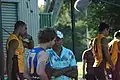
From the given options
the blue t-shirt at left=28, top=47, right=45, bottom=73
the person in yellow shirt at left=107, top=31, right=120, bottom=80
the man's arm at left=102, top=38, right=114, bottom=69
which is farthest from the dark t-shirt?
the blue t-shirt at left=28, top=47, right=45, bottom=73

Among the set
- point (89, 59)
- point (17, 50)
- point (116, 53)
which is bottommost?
point (89, 59)

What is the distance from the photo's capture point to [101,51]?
1017 cm

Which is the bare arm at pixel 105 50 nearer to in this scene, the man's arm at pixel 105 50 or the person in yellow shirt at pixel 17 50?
the man's arm at pixel 105 50

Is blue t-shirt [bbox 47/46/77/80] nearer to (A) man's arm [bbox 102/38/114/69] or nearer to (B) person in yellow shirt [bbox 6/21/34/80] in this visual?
(B) person in yellow shirt [bbox 6/21/34/80]

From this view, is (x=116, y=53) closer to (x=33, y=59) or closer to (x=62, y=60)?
(x=62, y=60)

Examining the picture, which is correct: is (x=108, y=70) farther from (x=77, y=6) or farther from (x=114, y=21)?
(x=114, y=21)

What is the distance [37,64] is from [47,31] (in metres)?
0.46

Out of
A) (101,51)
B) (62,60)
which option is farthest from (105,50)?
(62,60)

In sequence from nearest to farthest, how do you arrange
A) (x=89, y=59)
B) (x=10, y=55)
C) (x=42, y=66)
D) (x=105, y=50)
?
1. (x=42, y=66)
2. (x=10, y=55)
3. (x=105, y=50)
4. (x=89, y=59)

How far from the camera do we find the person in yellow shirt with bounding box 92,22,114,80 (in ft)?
33.0

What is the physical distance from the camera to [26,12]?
1450 centimetres

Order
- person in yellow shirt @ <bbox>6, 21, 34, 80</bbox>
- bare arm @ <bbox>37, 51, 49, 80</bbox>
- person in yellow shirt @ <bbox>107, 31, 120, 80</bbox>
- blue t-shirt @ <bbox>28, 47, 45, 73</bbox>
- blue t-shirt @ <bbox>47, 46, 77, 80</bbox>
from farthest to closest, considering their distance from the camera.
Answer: person in yellow shirt @ <bbox>107, 31, 120, 80</bbox> < person in yellow shirt @ <bbox>6, 21, 34, 80</bbox> < blue t-shirt @ <bbox>47, 46, 77, 80</bbox> < blue t-shirt @ <bbox>28, 47, 45, 73</bbox> < bare arm @ <bbox>37, 51, 49, 80</bbox>

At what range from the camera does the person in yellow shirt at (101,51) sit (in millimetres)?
10045

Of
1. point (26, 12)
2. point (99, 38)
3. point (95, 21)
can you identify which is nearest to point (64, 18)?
point (95, 21)
